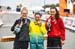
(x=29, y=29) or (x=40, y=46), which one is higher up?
(x=29, y=29)

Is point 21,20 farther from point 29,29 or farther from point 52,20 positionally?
point 52,20

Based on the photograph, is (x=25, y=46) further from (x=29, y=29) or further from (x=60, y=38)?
(x=60, y=38)

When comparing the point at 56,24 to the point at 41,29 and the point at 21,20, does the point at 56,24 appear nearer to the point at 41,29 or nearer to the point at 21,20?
the point at 41,29

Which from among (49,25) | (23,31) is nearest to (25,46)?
(23,31)

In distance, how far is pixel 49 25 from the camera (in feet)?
16.7

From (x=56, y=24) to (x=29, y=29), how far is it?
540 millimetres

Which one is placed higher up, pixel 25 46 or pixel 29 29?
pixel 29 29

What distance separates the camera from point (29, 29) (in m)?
5.09

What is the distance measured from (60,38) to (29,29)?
0.64 m

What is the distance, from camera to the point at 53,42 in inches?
201

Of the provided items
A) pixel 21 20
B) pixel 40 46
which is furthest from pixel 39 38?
pixel 21 20

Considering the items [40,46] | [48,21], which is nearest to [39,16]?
[48,21]

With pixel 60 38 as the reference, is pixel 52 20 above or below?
above

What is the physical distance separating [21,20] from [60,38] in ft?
2.77
